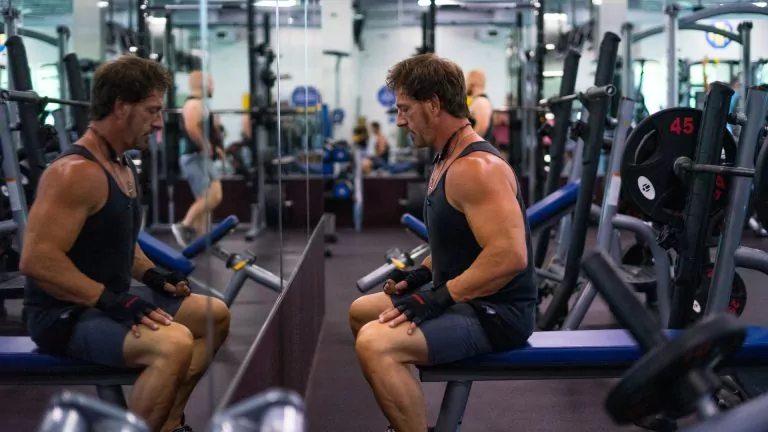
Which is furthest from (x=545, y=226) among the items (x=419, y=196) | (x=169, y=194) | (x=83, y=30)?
(x=419, y=196)

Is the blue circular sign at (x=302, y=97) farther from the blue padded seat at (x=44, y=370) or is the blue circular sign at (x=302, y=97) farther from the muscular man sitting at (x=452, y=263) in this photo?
the blue padded seat at (x=44, y=370)

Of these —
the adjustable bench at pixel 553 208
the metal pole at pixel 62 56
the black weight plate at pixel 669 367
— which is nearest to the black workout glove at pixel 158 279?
the metal pole at pixel 62 56

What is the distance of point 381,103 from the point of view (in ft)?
45.6

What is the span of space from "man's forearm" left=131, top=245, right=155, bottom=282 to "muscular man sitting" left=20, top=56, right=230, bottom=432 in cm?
3

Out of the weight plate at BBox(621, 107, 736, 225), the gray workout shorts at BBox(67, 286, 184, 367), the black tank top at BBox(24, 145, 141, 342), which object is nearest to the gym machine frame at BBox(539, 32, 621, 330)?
the weight plate at BBox(621, 107, 736, 225)

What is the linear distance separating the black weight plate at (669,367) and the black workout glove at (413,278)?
4.54 ft

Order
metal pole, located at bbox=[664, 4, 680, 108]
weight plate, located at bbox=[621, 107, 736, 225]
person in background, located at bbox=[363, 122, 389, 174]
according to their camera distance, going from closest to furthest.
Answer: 1. weight plate, located at bbox=[621, 107, 736, 225]
2. metal pole, located at bbox=[664, 4, 680, 108]
3. person in background, located at bbox=[363, 122, 389, 174]

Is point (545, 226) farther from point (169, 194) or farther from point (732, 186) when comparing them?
point (169, 194)

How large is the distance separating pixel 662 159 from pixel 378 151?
9601 mm

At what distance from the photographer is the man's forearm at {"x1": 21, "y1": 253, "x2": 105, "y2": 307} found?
1.46 meters

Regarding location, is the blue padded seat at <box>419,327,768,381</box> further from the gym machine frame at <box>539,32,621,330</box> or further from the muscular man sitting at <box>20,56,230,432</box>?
the gym machine frame at <box>539,32,621,330</box>

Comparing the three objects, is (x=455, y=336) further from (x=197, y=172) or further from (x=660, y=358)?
(x=660, y=358)

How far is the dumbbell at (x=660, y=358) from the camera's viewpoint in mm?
1161

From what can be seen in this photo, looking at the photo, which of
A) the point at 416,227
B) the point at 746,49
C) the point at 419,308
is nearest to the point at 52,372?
the point at 419,308
